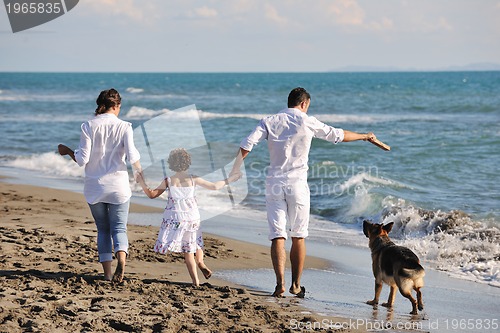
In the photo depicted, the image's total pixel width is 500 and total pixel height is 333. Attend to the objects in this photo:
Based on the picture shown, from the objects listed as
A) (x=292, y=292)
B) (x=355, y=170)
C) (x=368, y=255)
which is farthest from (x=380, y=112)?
(x=292, y=292)

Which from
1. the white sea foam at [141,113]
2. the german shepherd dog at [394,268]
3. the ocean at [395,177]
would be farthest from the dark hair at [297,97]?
the white sea foam at [141,113]

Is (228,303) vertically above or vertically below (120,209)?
below

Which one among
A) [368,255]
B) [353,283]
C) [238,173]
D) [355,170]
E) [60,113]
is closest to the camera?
[238,173]

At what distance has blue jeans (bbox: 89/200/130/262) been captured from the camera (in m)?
6.35

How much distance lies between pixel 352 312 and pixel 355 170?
11465 millimetres

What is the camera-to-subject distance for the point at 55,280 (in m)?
6.29

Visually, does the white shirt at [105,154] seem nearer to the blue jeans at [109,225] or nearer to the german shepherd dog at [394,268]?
the blue jeans at [109,225]

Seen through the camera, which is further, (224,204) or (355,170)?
(355,170)

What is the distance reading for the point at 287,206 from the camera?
261 inches

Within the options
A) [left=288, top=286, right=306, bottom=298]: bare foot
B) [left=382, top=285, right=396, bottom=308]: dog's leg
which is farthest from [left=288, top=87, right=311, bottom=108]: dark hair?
[left=382, top=285, right=396, bottom=308]: dog's leg

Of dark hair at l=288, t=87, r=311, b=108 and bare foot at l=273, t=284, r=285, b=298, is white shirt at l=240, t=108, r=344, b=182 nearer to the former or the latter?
dark hair at l=288, t=87, r=311, b=108

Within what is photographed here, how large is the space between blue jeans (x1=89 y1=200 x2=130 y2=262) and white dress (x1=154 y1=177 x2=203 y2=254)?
35 centimetres

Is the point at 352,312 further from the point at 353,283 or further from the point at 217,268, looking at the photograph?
the point at 217,268

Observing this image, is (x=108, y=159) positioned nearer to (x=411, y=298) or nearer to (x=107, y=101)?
(x=107, y=101)
